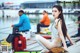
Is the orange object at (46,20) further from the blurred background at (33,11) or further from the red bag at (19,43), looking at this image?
the red bag at (19,43)

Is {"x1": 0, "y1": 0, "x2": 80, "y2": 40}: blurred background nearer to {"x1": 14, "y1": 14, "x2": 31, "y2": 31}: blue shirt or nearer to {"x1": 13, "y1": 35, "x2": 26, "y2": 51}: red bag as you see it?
{"x1": 14, "y1": 14, "x2": 31, "y2": 31}: blue shirt

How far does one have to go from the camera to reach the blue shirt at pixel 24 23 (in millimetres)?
3945

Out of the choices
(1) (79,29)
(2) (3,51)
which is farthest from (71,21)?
(2) (3,51)

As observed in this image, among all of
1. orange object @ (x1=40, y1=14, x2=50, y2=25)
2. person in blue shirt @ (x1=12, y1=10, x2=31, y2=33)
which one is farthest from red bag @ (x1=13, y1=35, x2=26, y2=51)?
orange object @ (x1=40, y1=14, x2=50, y2=25)

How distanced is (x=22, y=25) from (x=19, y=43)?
26cm

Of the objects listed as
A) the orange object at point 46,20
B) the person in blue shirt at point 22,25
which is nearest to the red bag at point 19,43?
the person in blue shirt at point 22,25

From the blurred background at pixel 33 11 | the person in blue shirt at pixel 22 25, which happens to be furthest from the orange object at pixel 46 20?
the person in blue shirt at pixel 22 25

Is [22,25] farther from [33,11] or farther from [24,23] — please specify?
[33,11]

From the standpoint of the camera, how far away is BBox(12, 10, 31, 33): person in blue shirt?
155 inches

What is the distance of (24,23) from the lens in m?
3.98

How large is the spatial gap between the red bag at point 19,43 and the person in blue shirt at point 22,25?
11 centimetres

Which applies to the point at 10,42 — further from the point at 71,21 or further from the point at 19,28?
the point at 71,21

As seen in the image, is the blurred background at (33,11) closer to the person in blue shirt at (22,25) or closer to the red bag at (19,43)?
the person in blue shirt at (22,25)

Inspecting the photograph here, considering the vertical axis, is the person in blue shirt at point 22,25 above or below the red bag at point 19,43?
A: above
